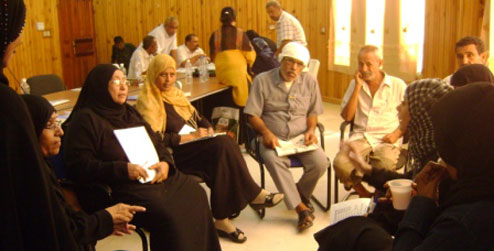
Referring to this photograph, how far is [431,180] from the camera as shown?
1.59 m

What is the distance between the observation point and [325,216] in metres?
3.59

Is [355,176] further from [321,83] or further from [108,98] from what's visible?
[321,83]

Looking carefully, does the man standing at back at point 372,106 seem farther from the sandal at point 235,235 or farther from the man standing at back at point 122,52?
the man standing at back at point 122,52

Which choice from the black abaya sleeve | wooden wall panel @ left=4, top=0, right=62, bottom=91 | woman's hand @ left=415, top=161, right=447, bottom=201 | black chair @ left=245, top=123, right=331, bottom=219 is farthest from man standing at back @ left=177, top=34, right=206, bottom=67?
woman's hand @ left=415, top=161, right=447, bottom=201

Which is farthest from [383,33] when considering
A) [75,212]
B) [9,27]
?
Result: [9,27]

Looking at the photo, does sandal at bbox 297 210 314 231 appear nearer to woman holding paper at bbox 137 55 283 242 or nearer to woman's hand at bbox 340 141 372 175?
woman holding paper at bbox 137 55 283 242

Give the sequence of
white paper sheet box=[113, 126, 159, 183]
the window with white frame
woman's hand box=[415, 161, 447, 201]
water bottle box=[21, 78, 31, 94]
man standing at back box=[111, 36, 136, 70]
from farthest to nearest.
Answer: man standing at back box=[111, 36, 136, 70] → the window with white frame → water bottle box=[21, 78, 31, 94] → white paper sheet box=[113, 126, 159, 183] → woman's hand box=[415, 161, 447, 201]

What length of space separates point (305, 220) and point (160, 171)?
3.62ft

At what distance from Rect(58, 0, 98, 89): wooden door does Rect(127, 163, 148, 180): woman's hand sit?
6.72m

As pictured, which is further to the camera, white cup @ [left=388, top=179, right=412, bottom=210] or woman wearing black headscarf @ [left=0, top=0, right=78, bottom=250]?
white cup @ [left=388, top=179, right=412, bottom=210]

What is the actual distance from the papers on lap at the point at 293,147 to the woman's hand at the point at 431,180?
1874 mm

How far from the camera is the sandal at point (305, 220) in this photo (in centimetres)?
335

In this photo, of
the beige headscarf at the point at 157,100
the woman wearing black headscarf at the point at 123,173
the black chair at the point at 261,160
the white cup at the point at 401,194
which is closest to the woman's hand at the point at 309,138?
the black chair at the point at 261,160

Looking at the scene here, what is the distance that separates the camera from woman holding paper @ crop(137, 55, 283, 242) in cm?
322
